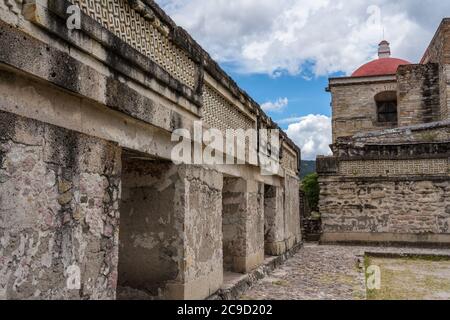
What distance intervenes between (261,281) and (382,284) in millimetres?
2027

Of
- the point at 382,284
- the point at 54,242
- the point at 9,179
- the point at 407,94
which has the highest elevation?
the point at 407,94

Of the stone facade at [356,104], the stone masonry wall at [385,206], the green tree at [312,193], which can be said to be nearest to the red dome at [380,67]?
the stone facade at [356,104]

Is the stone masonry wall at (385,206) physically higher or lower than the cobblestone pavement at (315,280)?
higher

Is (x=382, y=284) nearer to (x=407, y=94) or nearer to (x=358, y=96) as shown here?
(x=407, y=94)

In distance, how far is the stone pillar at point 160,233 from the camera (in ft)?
12.3

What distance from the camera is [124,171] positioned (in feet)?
13.3

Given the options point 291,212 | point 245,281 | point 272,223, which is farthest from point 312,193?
point 245,281

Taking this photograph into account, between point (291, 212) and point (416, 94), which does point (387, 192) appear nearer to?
point (291, 212)

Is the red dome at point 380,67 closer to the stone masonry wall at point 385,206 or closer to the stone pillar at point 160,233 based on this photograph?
the stone masonry wall at point 385,206

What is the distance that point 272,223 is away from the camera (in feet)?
25.6

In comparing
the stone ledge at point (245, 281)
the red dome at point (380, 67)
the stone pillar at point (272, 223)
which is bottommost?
the stone ledge at point (245, 281)

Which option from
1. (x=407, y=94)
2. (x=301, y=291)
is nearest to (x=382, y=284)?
(x=301, y=291)

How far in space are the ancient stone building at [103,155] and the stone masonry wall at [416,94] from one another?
56.0 feet

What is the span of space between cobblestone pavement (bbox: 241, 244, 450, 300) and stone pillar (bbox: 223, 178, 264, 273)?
38 cm
